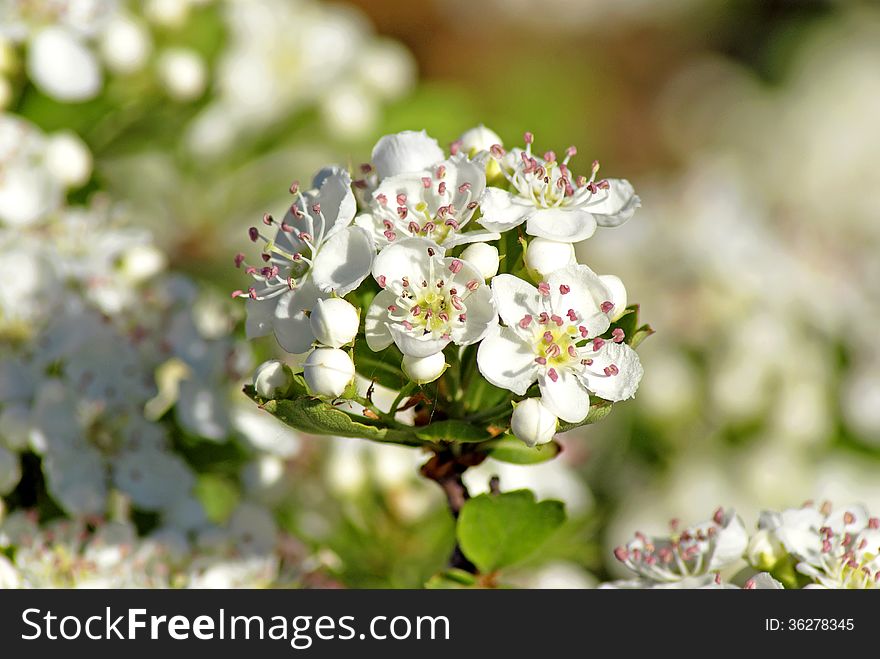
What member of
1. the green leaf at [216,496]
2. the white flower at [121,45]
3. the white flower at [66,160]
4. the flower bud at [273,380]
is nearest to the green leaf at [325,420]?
the flower bud at [273,380]

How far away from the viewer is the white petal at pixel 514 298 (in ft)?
3.56

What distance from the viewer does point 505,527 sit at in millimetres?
1209

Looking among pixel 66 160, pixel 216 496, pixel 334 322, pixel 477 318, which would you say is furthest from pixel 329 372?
pixel 66 160

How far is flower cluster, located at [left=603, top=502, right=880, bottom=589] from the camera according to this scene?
3.86 feet

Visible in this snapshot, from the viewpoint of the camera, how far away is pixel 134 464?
4.94 feet

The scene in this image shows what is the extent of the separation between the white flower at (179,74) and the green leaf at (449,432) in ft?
3.69

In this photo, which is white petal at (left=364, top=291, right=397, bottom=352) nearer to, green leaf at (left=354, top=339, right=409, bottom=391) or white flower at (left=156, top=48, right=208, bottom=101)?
green leaf at (left=354, top=339, right=409, bottom=391)

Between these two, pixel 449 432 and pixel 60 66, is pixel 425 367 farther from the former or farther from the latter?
pixel 60 66

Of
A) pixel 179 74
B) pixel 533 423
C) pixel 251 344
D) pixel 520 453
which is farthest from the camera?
pixel 179 74

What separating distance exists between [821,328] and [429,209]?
53.9 inches

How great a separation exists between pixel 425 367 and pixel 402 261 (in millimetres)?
114

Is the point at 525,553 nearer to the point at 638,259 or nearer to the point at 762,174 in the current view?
the point at 638,259
